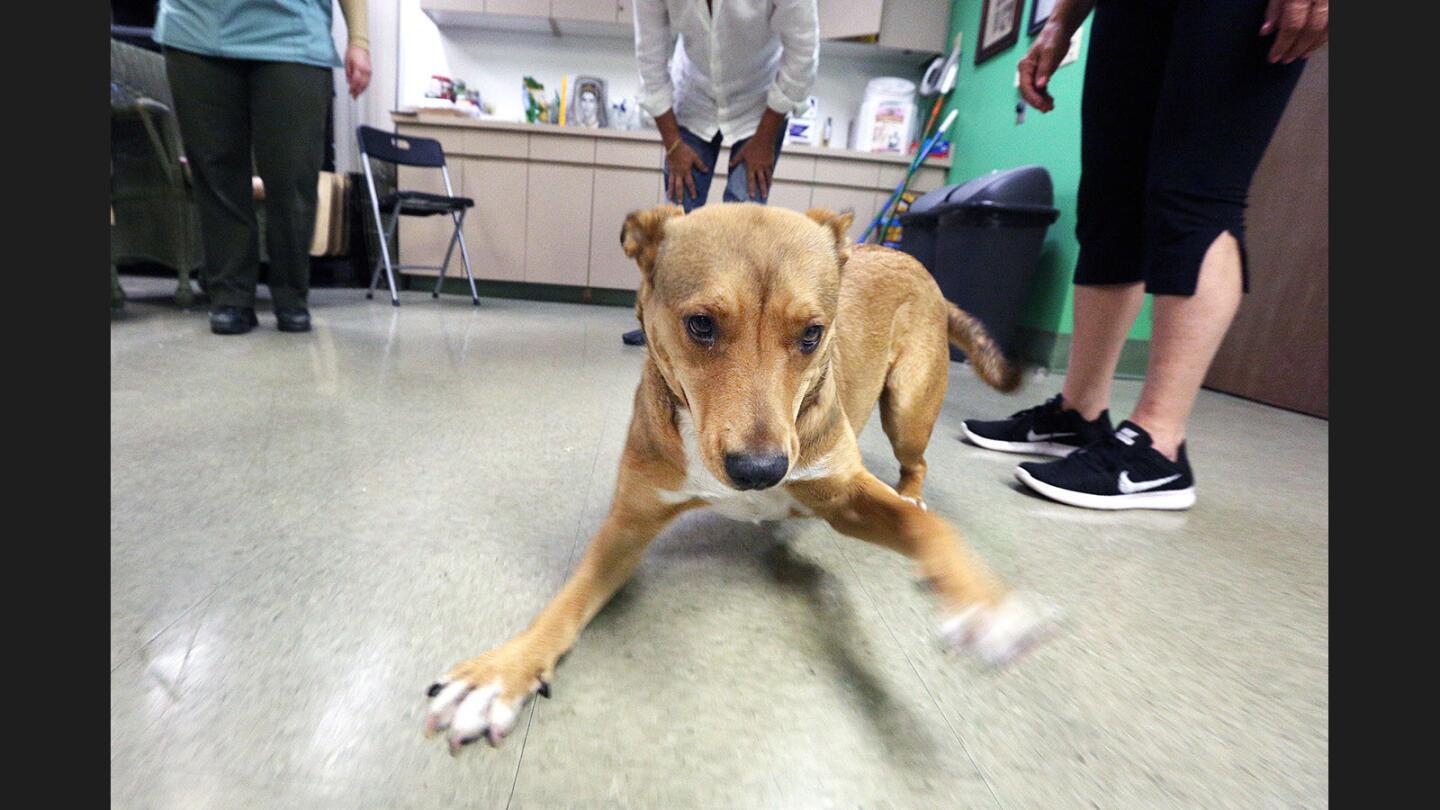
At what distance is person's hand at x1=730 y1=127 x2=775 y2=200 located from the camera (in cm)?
232

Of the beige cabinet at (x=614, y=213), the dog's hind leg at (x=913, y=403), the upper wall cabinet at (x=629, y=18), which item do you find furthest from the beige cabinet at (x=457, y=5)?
the dog's hind leg at (x=913, y=403)

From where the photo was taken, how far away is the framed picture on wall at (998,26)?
145 inches

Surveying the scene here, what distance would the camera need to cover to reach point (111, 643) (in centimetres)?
80

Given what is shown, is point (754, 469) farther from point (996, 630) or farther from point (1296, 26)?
point (1296, 26)

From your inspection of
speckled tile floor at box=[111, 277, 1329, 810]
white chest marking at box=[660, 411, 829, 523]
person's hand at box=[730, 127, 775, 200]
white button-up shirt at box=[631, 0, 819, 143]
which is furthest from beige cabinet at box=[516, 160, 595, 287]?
white chest marking at box=[660, 411, 829, 523]

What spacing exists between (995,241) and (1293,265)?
1334 mm

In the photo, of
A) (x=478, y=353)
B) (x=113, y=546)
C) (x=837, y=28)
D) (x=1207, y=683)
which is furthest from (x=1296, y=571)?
(x=837, y=28)

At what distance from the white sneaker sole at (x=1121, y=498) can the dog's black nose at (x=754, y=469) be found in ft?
3.49

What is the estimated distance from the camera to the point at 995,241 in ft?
10.2

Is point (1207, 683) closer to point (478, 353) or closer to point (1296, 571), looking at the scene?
point (1296, 571)

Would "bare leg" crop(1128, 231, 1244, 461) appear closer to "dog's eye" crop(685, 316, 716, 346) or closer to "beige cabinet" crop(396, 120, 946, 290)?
"dog's eye" crop(685, 316, 716, 346)

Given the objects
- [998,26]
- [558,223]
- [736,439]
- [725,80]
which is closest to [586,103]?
[558,223]

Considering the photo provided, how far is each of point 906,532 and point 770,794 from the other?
352 mm

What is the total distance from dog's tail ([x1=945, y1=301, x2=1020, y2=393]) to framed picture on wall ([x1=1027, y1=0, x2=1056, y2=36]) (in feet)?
9.05
